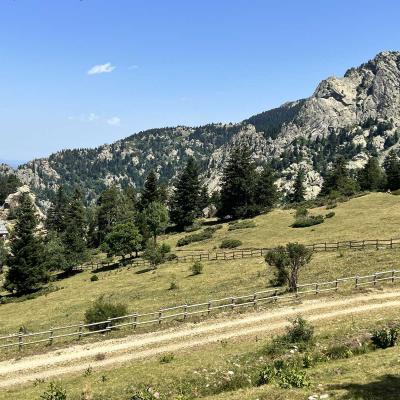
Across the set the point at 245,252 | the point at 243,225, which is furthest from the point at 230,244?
the point at 243,225

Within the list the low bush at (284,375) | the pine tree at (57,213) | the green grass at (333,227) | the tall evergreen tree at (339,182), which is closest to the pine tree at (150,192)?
the green grass at (333,227)

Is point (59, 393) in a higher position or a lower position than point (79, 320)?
higher

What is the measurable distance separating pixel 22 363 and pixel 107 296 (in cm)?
2640

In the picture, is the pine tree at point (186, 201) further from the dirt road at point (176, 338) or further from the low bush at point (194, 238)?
the dirt road at point (176, 338)

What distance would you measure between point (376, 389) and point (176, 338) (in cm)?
1519

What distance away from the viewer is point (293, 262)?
38.2 meters

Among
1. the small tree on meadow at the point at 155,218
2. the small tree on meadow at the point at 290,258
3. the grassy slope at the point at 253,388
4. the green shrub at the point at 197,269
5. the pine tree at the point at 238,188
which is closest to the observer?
the grassy slope at the point at 253,388

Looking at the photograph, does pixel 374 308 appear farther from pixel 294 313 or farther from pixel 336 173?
pixel 336 173

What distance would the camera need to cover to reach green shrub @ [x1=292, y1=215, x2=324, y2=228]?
2963 inches

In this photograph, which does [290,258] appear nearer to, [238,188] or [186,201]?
[238,188]

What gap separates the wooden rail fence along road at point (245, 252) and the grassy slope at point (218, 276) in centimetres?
260

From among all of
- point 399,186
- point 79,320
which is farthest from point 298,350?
point 399,186

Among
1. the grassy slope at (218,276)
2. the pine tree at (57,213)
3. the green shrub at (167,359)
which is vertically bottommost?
the grassy slope at (218,276)

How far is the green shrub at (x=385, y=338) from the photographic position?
68.1 feet
